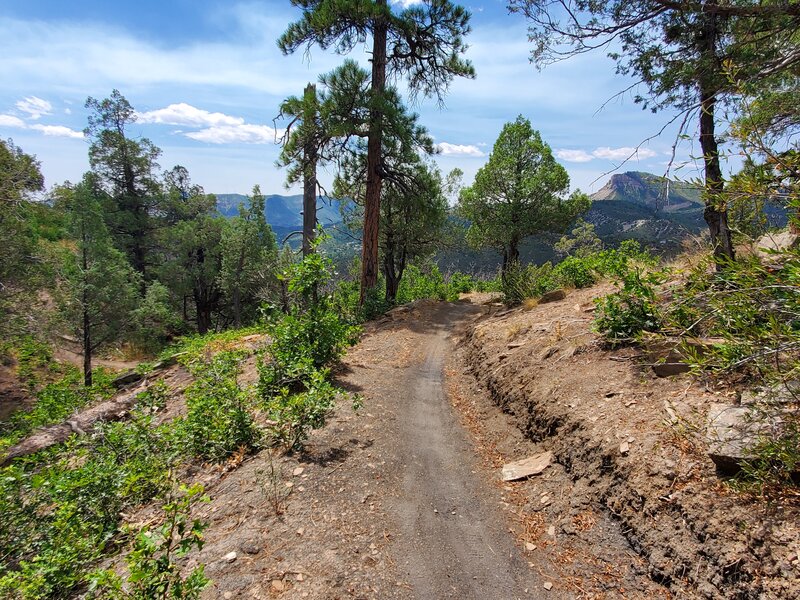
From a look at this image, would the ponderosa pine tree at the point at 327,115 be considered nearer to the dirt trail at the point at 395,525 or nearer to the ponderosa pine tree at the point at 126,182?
the dirt trail at the point at 395,525

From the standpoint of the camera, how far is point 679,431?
3537mm

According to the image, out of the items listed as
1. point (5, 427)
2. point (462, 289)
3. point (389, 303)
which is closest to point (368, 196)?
point (389, 303)

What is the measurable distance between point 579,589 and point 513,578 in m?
0.53

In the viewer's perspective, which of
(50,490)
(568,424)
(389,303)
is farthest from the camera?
(389,303)

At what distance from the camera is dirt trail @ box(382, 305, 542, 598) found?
327cm

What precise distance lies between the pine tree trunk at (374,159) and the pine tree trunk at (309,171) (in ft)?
6.18

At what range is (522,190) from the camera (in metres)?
20.0

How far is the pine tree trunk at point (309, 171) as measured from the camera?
1178 cm

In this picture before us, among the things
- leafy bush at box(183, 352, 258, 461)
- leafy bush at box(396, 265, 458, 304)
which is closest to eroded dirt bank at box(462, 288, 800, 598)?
leafy bush at box(183, 352, 258, 461)

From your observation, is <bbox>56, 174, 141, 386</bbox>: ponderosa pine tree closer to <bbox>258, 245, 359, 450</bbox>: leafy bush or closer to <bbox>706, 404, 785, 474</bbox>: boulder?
<bbox>258, 245, 359, 450</bbox>: leafy bush

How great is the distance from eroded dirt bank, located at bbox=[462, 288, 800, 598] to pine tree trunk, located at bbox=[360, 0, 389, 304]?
359 inches

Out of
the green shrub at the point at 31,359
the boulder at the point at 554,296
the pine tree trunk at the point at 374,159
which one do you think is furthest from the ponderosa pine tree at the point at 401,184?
the green shrub at the point at 31,359

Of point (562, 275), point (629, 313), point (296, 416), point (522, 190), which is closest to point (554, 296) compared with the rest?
point (562, 275)

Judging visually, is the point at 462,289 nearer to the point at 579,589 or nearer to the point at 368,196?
the point at 368,196
